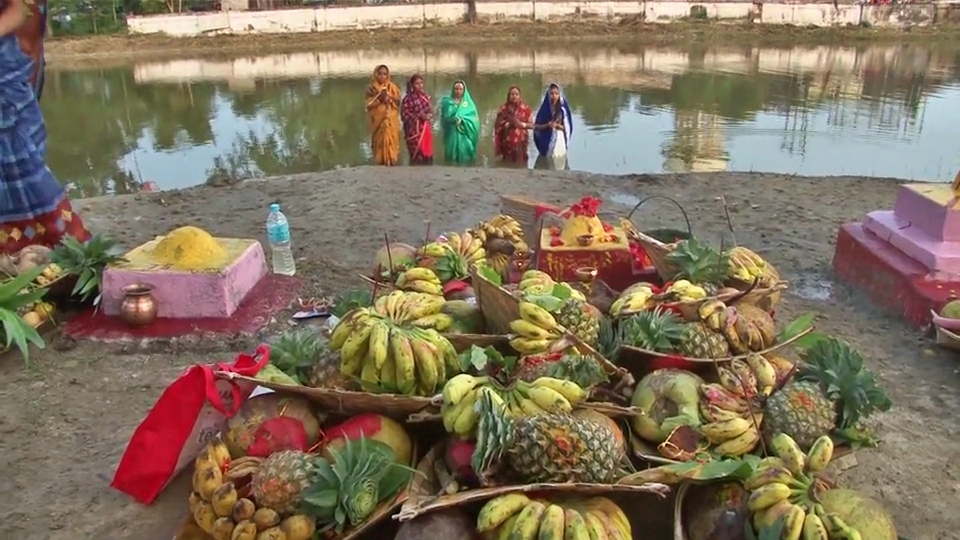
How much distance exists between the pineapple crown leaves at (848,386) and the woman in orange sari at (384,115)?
279 inches

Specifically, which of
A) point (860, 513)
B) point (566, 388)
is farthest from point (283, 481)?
point (860, 513)

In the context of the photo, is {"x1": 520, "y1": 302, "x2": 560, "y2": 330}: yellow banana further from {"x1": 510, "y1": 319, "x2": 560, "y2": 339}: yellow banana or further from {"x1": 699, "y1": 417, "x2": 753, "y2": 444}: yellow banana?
{"x1": 699, "y1": 417, "x2": 753, "y2": 444}: yellow banana

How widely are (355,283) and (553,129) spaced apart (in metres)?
5.07

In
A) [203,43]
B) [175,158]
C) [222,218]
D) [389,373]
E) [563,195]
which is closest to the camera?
[389,373]

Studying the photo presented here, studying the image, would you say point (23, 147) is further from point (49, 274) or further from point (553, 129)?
point (553, 129)

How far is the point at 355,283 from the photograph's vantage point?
532cm

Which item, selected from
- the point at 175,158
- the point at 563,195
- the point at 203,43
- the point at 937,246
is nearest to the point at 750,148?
the point at 563,195

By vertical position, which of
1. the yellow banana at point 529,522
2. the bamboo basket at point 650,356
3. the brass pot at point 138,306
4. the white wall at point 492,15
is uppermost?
the white wall at point 492,15

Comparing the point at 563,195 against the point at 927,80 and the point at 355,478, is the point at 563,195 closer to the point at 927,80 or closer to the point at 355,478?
the point at 355,478

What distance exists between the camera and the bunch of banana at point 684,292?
325 cm

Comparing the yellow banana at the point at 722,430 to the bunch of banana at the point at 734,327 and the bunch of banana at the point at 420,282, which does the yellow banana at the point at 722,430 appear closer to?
the bunch of banana at the point at 734,327

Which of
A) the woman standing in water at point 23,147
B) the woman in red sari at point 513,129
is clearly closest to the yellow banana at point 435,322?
the woman standing in water at point 23,147

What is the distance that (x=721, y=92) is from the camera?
51.5ft

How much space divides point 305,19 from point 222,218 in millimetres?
19541
